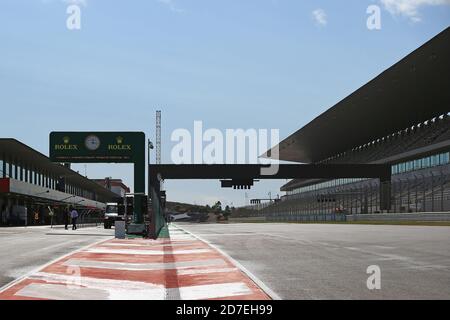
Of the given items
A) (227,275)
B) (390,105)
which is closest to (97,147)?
(227,275)

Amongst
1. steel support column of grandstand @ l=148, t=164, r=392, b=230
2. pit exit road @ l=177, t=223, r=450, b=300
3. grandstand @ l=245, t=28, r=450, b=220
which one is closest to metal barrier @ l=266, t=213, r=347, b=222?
grandstand @ l=245, t=28, r=450, b=220

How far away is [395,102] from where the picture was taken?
58.4 metres

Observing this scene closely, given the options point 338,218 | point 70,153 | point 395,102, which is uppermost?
point 395,102

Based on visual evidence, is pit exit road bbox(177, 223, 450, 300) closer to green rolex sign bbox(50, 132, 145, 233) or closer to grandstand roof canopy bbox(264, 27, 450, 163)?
green rolex sign bbox(50, 132, 145, 233)

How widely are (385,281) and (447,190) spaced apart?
31890 millimetres

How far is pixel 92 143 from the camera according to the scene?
3372 centimetres

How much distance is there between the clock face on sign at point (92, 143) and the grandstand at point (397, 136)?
22.0 metres

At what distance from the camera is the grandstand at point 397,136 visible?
43156 millimetres

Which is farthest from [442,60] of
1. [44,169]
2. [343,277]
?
[44,169]

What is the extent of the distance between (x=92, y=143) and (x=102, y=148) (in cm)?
81

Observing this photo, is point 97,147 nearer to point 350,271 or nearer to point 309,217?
point 350,271

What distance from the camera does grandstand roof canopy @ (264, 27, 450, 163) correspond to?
45.7 meters

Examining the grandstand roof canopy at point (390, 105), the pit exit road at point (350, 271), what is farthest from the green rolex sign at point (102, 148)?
the grandstand roof canopy at point (390, 105)
